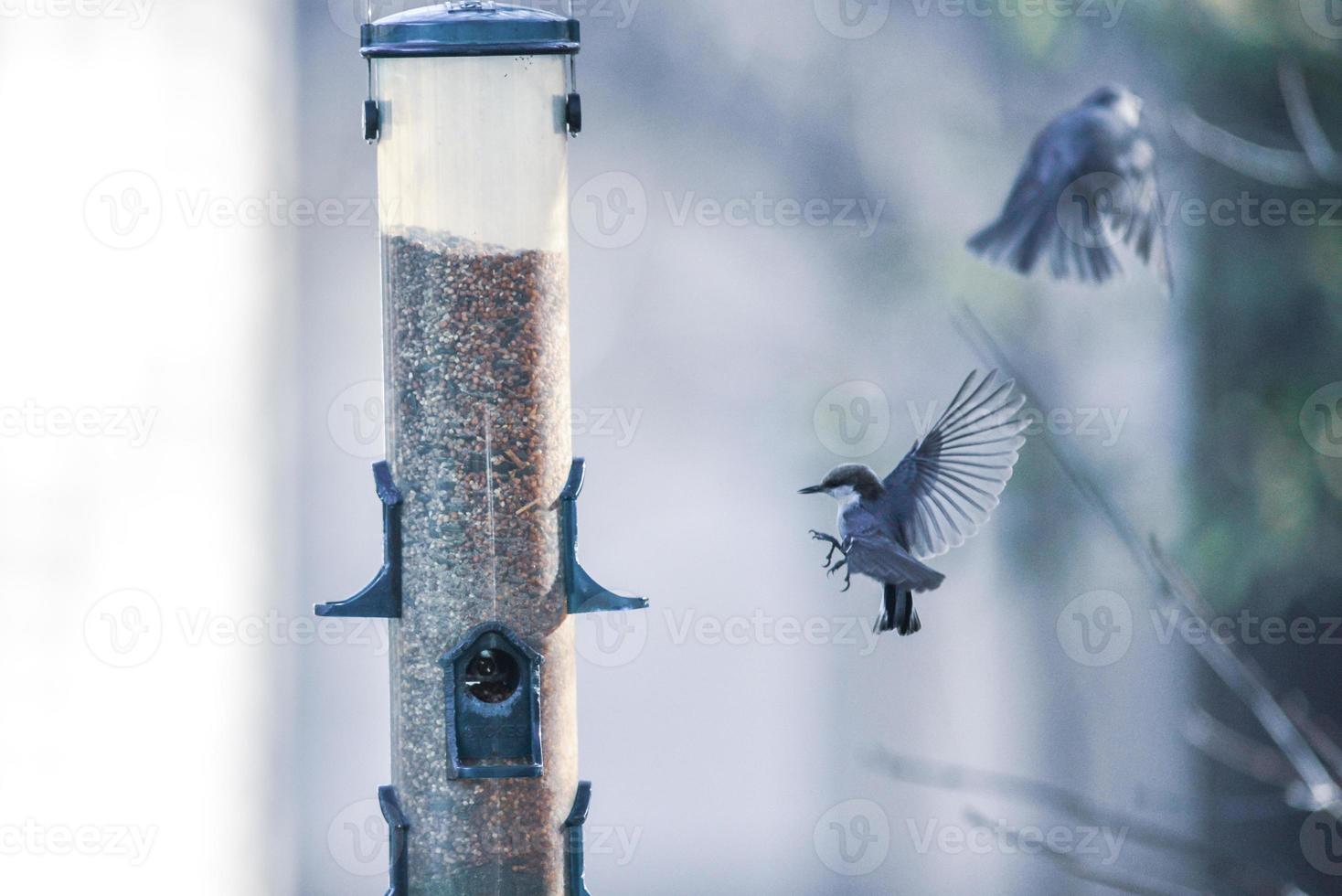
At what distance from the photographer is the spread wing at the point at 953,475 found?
3.40m

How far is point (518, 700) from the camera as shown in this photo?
3061 mm

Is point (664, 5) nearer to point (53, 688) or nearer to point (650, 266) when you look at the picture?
point (650, 266)

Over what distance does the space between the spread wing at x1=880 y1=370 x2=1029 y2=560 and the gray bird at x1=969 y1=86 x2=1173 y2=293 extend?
290 millimetres

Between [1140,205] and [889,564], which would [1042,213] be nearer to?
[1140,205]

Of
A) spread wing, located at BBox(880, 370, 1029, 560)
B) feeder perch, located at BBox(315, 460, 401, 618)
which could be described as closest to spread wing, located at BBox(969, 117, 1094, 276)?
spread wing, located at BBox(880, 370, 1029, 560)

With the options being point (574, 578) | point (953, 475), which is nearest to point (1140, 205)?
point (953, 475)

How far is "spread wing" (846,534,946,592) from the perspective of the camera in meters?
3.06

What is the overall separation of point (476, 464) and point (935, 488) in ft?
3.23

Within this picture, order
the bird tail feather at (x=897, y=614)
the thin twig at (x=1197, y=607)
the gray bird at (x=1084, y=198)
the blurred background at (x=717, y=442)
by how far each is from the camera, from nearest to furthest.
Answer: the thin twig at (x=1197, y=607) → the gray bird at (x=1084, y=198) → the bird tail feather at (x=897, y=614) → the blurred background at (x=717, y=442)

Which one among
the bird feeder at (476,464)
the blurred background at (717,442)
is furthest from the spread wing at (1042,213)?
the blurred background at (717,442)

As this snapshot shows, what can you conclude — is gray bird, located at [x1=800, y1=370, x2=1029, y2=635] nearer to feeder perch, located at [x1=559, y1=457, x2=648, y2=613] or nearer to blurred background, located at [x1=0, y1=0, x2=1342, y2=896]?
feeder perch, located at [x1=559, y1=457, x2=648, y2=613]

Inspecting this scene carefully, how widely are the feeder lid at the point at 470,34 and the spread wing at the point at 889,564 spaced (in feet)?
3.63

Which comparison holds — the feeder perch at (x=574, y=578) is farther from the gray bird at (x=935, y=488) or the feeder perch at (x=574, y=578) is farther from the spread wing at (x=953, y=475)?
the spread wing at (x=953, y=475)

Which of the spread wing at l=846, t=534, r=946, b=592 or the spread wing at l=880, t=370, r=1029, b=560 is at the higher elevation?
the spread wing at l=880, t=370, r=1029, b=560
